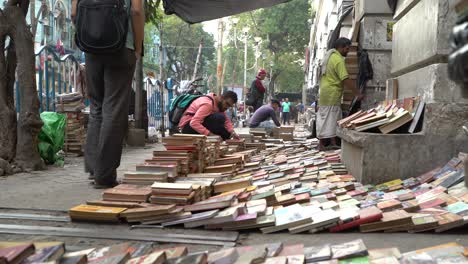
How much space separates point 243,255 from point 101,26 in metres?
2.46

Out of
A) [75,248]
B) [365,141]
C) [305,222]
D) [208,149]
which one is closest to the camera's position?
[75,248]

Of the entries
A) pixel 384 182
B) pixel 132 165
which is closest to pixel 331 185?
pixel 384 182

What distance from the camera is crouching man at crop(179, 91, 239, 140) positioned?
6377 millimetres

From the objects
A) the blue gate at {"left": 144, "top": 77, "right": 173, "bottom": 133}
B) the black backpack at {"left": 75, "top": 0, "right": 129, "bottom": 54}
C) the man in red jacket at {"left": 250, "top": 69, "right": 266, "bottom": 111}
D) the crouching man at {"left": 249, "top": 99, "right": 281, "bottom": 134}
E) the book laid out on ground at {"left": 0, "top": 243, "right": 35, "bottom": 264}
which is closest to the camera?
the book laid out on ground at {"left": 0, "top": 243, "right": 35, "bottom": 264}

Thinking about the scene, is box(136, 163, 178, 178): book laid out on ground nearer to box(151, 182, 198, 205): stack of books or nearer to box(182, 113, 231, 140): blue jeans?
box(151, 182, 198, 205): stack of books

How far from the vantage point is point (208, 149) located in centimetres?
512

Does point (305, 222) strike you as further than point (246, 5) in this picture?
No

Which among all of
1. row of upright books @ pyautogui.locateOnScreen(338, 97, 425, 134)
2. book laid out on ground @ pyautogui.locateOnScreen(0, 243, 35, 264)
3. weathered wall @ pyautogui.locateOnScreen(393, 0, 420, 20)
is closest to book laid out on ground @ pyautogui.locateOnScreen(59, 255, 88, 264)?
book laid out on ground @ pyautogui.locateOnScreen(0, 243, 35, 264)

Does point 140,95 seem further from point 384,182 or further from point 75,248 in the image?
point 75,248

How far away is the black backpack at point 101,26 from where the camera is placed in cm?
385

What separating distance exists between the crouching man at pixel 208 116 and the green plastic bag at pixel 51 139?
65.9 inches

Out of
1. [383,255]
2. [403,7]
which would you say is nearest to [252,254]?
[383,255]

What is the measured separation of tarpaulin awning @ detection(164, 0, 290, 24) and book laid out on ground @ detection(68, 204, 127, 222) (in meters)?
4.31

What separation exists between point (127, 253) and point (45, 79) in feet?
21.4
